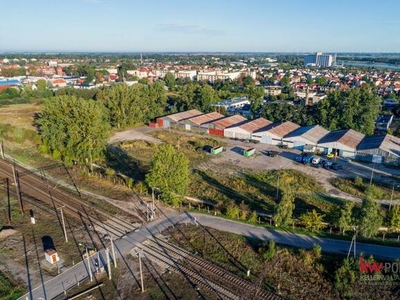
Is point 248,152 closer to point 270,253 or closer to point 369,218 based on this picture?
point 369,218

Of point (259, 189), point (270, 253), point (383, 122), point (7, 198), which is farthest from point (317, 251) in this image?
point (383, 122)

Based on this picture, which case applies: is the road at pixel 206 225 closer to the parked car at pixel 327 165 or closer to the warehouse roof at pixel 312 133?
the parked car at pixel 327 165

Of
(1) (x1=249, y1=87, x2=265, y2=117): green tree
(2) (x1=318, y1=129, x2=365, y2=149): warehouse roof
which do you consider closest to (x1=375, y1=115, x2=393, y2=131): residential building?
(2) (x1=318, y1=129, x2=365, y2=149): warehouse roof

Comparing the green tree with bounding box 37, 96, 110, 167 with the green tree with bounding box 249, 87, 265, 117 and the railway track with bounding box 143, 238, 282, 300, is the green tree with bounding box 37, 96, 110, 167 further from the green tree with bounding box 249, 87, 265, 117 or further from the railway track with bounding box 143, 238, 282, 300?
the green tree with bounding box 249, 87, 265, 117

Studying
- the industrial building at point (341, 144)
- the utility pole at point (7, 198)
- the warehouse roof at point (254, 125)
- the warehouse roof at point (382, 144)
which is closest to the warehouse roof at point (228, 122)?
the warehouse roof at point (254, 125)

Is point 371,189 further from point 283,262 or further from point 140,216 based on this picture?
point 140,216

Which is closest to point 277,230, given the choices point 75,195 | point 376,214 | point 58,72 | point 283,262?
point 283,262
